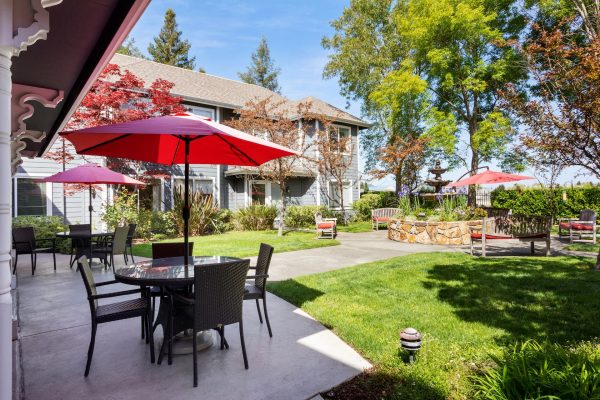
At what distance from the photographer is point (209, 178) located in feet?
57.1

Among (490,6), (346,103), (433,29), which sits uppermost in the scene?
(490,6)

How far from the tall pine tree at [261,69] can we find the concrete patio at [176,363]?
37.4 m

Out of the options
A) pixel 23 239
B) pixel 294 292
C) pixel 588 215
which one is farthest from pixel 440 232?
pixel 23 239

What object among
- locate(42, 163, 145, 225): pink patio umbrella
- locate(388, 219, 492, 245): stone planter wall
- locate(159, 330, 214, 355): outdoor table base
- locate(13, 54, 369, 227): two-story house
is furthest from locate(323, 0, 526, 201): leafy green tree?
locate(159, 330, 214, 355): outdoor table base

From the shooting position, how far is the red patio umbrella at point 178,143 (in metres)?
3.36

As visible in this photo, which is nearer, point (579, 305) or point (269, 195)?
point (579, 305)

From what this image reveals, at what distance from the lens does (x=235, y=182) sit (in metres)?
18.4

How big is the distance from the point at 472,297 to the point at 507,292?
683 millimetres

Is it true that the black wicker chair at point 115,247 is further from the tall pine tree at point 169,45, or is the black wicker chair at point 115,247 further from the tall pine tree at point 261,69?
the tall pine tree at point 261,69

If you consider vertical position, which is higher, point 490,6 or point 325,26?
point 325,26

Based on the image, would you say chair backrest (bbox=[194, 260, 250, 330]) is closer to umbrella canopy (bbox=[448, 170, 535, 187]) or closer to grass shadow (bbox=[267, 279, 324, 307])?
grass shadow (bbox=[267, 279, 324, 307])

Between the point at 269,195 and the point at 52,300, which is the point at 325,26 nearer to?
the point at 269,195

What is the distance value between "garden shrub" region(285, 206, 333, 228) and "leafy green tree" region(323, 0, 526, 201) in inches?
306

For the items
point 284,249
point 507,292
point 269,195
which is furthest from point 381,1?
point 507,292
